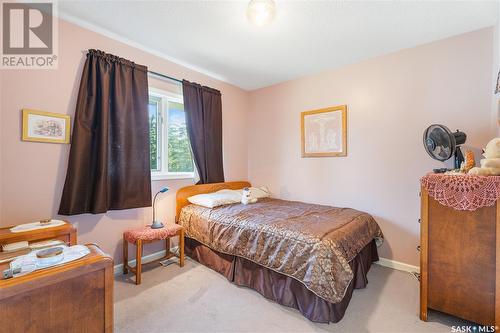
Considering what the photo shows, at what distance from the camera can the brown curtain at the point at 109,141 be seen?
211cm

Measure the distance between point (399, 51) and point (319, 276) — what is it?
268 centimetres

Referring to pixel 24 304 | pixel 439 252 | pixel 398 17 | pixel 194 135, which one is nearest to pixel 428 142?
pixel 439 252

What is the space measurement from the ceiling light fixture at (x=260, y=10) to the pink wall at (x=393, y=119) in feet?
5.42

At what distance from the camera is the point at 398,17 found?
2.03m

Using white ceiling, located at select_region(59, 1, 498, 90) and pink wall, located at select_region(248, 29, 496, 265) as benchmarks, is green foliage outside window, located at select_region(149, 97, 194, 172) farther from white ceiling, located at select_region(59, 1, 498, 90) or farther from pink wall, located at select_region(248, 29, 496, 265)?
pink wall, located at select_region(248, 29, 496, 265)

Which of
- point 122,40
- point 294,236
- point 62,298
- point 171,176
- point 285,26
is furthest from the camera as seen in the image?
point 171,176

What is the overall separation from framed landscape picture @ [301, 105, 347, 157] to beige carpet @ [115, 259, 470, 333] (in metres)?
1.65

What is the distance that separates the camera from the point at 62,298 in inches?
41.6

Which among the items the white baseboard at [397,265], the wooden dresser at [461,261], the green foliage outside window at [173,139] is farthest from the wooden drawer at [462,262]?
the green foliage outside window at [173,139]

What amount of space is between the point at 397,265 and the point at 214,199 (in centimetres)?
233

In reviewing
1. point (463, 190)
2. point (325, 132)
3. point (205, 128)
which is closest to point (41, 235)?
point (205, 128)

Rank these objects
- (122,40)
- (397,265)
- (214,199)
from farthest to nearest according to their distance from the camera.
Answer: (214,199) → (397,265) → (122,40)

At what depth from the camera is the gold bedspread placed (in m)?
1.65

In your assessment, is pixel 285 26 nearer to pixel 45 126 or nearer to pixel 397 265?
pixel 45 126
